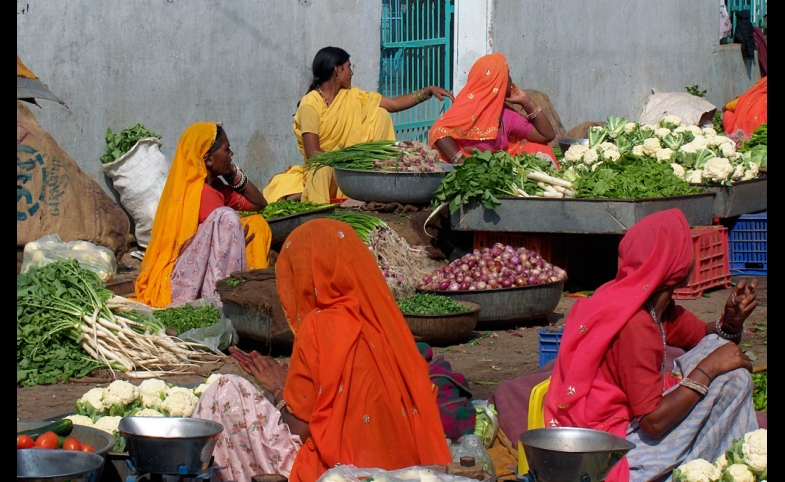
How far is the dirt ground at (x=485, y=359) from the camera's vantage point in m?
5.53

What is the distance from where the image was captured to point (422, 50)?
11805 mm

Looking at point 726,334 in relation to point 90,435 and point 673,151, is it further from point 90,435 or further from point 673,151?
point 673,151

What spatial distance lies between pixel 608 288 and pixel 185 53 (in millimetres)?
7027

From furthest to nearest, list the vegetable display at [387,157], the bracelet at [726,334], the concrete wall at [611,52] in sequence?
the concrete wall at [611,52], the vegetable display at [387,157], the bracelet at [726,334]

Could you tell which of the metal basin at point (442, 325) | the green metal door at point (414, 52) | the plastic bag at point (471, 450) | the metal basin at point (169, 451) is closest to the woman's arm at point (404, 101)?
the green metal door at point (414, 52)

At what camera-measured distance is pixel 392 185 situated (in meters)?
8.19

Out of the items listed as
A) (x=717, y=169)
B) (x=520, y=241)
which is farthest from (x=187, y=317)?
(x=717, y=169)

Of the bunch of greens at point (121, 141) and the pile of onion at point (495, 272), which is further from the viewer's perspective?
the bunch of greens at point (121, 141)

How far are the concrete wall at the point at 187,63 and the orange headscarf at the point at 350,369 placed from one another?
232 inches

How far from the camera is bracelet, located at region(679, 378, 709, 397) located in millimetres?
3615

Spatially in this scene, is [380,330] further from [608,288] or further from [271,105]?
[271,105]

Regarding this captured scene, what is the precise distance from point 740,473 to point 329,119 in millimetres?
6469

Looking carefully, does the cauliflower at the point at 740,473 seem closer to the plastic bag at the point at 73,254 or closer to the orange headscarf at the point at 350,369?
the orange headscarf at the point at 350,369

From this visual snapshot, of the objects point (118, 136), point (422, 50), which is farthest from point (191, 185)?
point (422, 50)
